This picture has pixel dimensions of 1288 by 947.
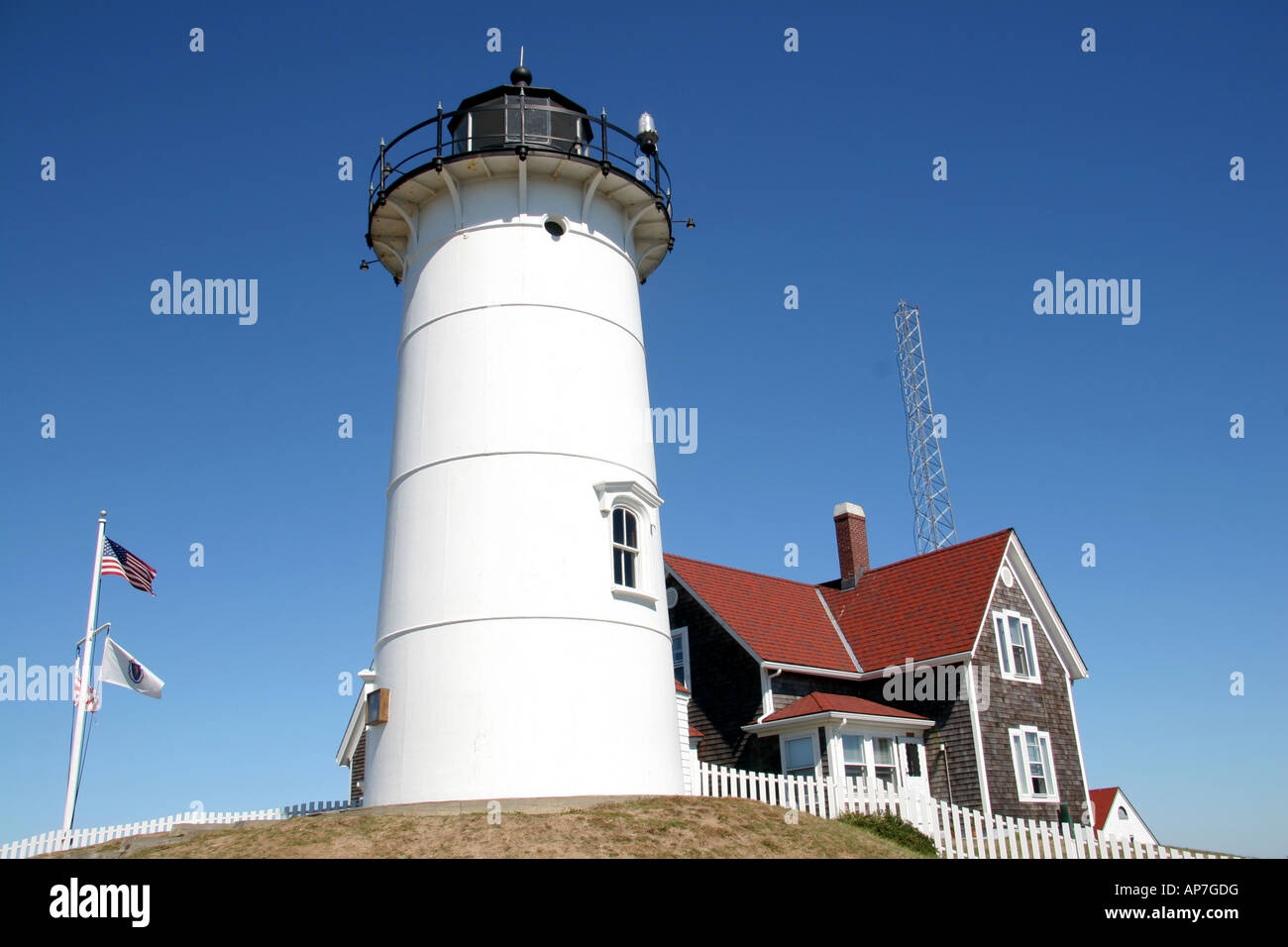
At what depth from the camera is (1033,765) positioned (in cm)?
2306

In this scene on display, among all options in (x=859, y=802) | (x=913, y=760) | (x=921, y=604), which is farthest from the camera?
(x=921, y=604)

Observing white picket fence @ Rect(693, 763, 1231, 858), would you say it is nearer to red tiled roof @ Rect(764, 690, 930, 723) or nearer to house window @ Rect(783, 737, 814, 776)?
red tiled roof @ Rect(764, 690, 930, 723)

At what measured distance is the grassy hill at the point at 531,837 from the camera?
36.3ft

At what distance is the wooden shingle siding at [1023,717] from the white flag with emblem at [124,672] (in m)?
16.6

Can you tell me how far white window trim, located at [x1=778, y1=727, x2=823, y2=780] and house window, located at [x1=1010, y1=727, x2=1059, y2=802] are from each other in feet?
15.8

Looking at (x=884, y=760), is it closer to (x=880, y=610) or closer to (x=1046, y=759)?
(x=1046, y=759)

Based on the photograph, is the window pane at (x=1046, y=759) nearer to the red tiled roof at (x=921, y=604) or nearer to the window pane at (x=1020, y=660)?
the window pane at (x=1020, y=660)

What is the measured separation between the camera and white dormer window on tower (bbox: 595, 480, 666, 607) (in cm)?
1530

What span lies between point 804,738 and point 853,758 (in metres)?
1.07

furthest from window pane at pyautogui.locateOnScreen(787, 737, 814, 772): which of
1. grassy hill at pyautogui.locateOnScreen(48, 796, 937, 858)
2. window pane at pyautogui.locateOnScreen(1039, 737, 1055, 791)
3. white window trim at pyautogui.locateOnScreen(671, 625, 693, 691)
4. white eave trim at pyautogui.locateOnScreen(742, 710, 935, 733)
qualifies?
grassy hill at pyautogui.locateOnScreen(48, 796, 937, 858)

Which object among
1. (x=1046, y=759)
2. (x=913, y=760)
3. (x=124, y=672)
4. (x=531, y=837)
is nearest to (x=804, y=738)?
(x=913, y=760)
